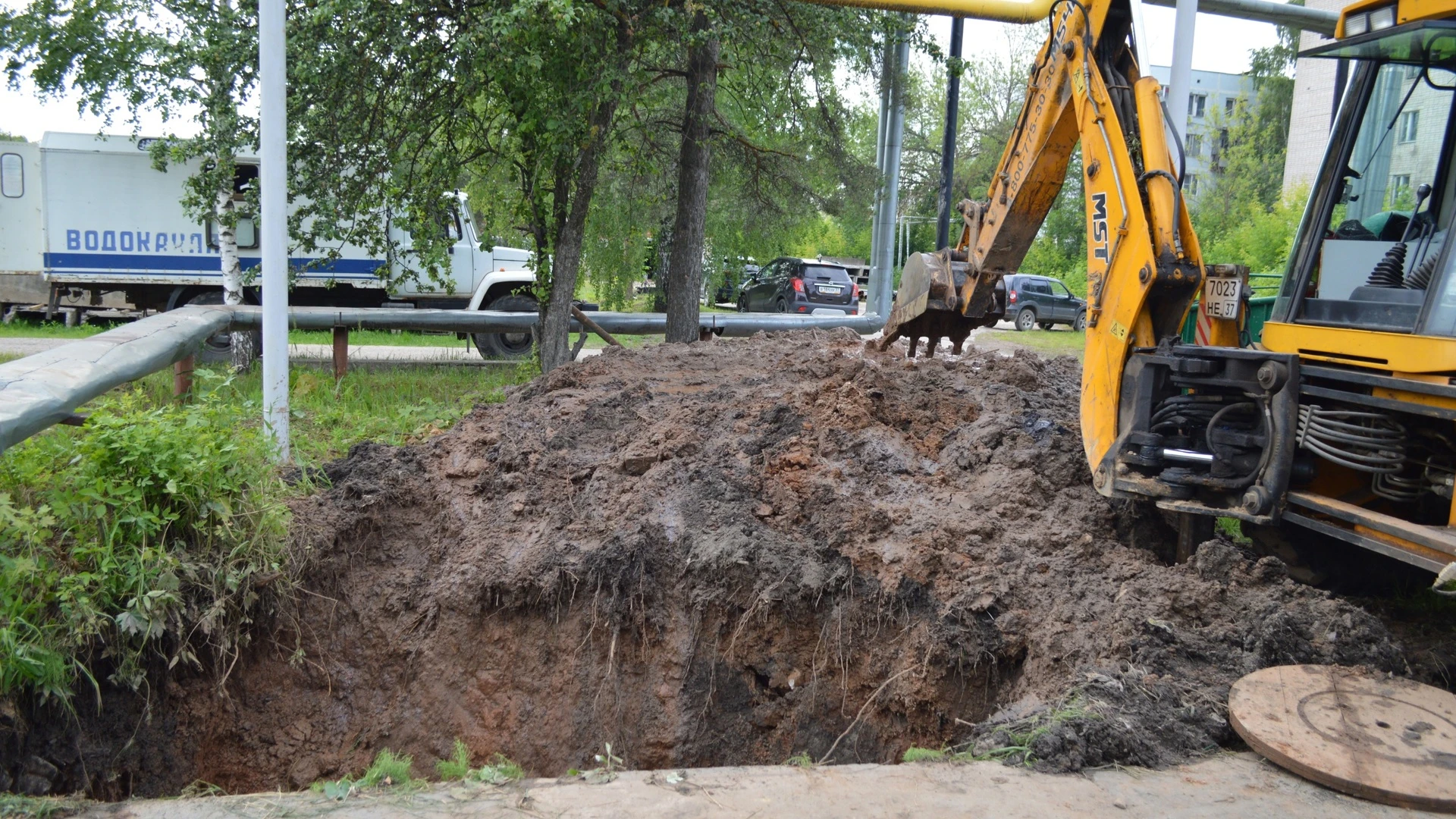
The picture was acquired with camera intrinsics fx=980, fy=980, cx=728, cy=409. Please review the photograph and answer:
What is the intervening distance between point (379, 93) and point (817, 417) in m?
4.97

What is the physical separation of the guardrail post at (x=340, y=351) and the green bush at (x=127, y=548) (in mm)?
5222

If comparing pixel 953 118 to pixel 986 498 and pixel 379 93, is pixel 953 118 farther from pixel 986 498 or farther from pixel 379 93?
pixel 986 498

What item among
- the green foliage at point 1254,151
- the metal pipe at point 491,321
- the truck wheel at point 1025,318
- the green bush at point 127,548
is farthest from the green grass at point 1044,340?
the green bush at point 127,548

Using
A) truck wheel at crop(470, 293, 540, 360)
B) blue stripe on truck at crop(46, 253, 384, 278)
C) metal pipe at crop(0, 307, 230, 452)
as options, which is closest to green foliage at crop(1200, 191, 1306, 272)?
truck wheel at crop(470, 293, 540, 360)

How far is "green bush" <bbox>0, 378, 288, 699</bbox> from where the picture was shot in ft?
12.8

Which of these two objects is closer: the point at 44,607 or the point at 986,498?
the point at 44,607

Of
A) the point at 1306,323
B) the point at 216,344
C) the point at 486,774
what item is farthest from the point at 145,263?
the point at 1306,323

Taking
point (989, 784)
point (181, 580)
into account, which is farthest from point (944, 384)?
point (181, 580)

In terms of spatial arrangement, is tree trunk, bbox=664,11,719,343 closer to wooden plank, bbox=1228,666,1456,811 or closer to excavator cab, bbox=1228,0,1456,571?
excavator cab, bbox=1228,0,1456,571

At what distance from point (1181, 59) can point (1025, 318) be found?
20.5m

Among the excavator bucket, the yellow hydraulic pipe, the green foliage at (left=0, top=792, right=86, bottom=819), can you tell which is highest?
the yellow hydraulic pipe

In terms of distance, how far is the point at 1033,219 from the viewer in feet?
21.5

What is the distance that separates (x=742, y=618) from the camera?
4.71 m

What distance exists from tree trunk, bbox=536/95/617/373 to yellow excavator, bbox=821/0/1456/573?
15.8 feet
